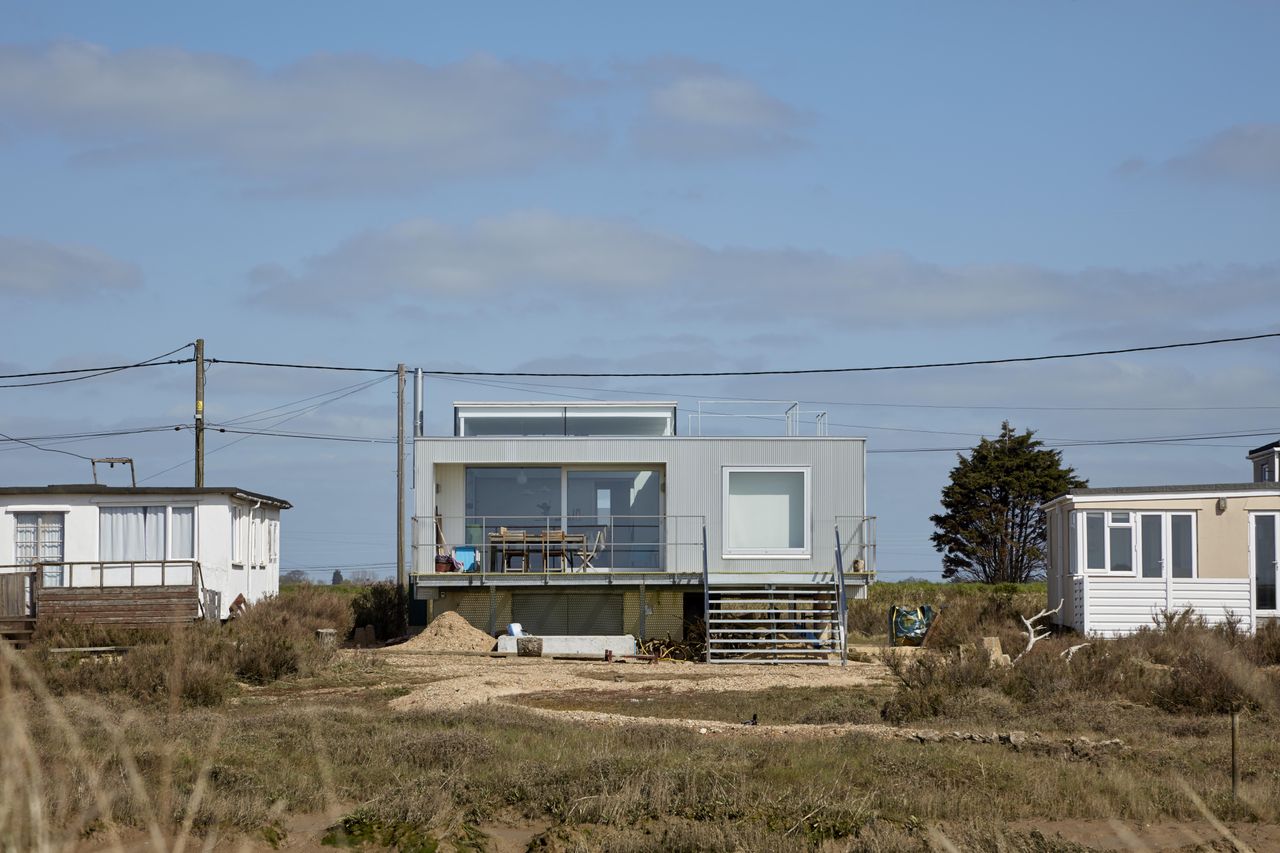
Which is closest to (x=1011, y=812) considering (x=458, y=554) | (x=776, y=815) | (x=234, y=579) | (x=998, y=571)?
(x=776, y=815)

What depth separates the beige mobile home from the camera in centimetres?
2431

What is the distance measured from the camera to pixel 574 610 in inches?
1066

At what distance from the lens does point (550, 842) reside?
348 inches

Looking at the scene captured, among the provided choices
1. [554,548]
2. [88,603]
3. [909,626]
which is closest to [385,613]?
[554,548]

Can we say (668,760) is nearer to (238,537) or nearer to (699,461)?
A: (699,461)

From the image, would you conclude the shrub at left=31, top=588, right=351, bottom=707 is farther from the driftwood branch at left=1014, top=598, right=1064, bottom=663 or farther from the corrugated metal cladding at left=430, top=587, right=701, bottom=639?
the driftwood branch at left=1014, top=598, right=1064, bottom=663

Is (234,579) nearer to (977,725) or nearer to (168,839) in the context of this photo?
(977,725)

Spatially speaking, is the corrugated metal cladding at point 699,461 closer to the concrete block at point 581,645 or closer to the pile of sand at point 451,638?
the pile of sand at point 451,638

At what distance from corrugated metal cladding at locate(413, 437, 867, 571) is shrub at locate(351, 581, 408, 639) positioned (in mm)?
5596

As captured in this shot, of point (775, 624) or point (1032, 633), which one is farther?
point (775, 624)

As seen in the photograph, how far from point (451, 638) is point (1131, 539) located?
12610 mm

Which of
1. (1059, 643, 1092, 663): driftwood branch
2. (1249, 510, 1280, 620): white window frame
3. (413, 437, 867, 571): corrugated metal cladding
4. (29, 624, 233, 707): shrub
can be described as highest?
(413, 437, 867, 571): corrugated metal cladding

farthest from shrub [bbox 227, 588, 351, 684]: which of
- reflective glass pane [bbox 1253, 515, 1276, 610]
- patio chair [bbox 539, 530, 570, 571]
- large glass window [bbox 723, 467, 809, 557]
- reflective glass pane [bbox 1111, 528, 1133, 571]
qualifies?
reflective glass pane [bbox 1253, 515, 1276, 610]

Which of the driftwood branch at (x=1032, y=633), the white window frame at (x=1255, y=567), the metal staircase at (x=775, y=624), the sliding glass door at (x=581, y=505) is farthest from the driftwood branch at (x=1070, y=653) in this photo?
the sliding glass door at (x=581, y=505)
